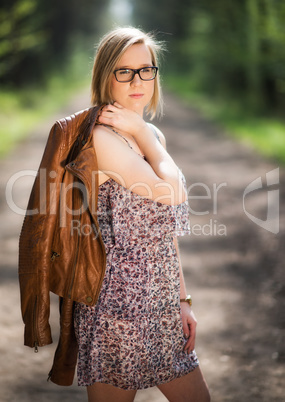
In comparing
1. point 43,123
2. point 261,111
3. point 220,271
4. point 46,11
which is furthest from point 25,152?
point 46,11

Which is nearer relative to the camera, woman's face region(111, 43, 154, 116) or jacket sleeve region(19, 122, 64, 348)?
jacket sleeve region(19, 122, 64, 348)

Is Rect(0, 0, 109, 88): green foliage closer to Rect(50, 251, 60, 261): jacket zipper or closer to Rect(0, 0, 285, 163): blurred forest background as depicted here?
Rect(0, 0, 285, 163): blurred forest background

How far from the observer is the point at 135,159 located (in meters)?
2.10

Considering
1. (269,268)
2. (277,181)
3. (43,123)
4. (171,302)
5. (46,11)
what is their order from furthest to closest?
(46,11), (43,123), (277,181), (269,268), (171,302)

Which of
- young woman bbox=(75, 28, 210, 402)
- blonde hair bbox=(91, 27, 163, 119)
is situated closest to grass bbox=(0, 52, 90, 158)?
blonde hair bbox=(91, 27, 163, 119)

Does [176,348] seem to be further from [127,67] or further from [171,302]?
[127,67]

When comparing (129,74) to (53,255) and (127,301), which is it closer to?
(53,255)

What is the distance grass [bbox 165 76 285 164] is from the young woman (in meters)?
8.37

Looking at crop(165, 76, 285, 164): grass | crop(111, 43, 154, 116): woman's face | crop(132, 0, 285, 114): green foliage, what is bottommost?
crop(111, 43, 154, 116): woman's face

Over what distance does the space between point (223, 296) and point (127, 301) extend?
303cm

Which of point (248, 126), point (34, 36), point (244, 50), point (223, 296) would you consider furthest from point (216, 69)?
point (223, 296)

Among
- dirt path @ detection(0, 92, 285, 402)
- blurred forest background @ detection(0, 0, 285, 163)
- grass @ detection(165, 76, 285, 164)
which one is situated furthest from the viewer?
blurred forest background @ detection(0, 0, 285, 163)

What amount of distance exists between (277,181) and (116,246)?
283 inches

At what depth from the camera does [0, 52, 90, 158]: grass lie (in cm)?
1395
